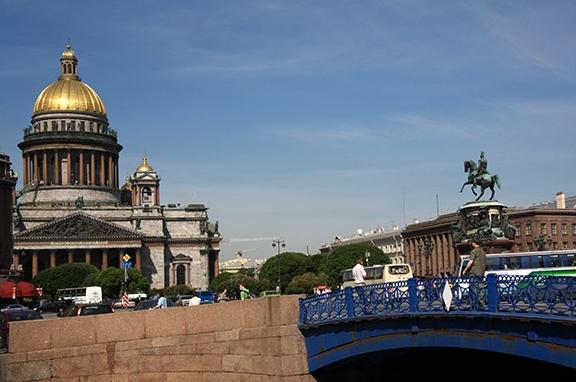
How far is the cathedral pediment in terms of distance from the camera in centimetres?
12500

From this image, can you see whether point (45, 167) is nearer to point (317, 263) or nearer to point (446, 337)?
point (317, 263)

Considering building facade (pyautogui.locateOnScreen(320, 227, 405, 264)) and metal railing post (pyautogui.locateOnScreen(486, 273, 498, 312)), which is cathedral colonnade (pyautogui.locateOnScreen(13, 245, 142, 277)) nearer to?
building facade (pyautogui.locateOnScreen(320, 227, 405, 264))

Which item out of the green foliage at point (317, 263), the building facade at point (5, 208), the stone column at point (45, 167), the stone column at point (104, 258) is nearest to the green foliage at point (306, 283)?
the green foliage at point (317, 263)

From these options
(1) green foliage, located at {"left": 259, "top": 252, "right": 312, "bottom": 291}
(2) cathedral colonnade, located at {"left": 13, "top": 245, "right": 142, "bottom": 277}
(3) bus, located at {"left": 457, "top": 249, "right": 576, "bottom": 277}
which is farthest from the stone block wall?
(2) cathedral colonnade, located at {"left": 13, "top": 245, "right": 142, "bottom": 277}

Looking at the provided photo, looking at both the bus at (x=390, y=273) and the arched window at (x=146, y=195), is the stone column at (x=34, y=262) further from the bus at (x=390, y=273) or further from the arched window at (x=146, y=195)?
the bus at (x=390, y=273)

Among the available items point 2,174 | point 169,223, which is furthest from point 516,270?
point 169,223

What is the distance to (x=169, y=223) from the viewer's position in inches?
5374

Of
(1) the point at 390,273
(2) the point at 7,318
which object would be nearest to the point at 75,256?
(1) the point at 390,273

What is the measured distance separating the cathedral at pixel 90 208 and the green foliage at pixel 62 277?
13.3 meters

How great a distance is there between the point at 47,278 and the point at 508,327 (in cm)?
9868

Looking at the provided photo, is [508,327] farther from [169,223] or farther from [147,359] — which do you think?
[169,223]

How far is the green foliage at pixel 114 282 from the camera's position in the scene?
10012 centimetres

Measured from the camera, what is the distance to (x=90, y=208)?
431ft

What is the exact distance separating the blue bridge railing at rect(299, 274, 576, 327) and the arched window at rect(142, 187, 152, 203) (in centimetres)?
11708
